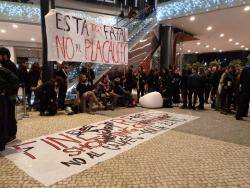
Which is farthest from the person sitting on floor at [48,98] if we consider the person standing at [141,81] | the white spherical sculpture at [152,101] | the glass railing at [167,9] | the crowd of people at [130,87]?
the glass railing at [167,9]

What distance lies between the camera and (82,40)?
7281 mm

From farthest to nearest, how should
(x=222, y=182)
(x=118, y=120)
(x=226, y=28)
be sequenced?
(x=226, y=28), (x=118, y=120), (x=222, y=182)

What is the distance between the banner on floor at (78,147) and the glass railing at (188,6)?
5.83m

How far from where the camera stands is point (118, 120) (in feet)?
20.8

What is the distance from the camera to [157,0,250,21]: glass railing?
31.2ft

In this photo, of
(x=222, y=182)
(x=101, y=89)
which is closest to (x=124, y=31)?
(x=101, y=89)

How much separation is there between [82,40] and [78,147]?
404 cm

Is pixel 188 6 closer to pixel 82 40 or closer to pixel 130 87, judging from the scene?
pixel 130 87

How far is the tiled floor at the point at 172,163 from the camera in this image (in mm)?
2953

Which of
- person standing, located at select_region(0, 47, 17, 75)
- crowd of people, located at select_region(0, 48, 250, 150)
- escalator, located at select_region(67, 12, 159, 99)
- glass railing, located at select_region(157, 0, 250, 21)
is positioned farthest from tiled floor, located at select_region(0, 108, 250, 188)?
escalator, located at select_region(67, 12, 159, 99)

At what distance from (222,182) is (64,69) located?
20.0ft

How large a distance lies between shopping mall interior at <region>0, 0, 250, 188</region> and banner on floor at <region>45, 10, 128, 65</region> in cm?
3

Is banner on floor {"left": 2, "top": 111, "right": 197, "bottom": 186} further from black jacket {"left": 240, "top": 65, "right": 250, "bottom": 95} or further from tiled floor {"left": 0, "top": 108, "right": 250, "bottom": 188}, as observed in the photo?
black jacket {"left": 240, "top": 65, "right": 250, "bottom": 95}

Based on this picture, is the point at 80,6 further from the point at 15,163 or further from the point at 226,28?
the point at 15,163
